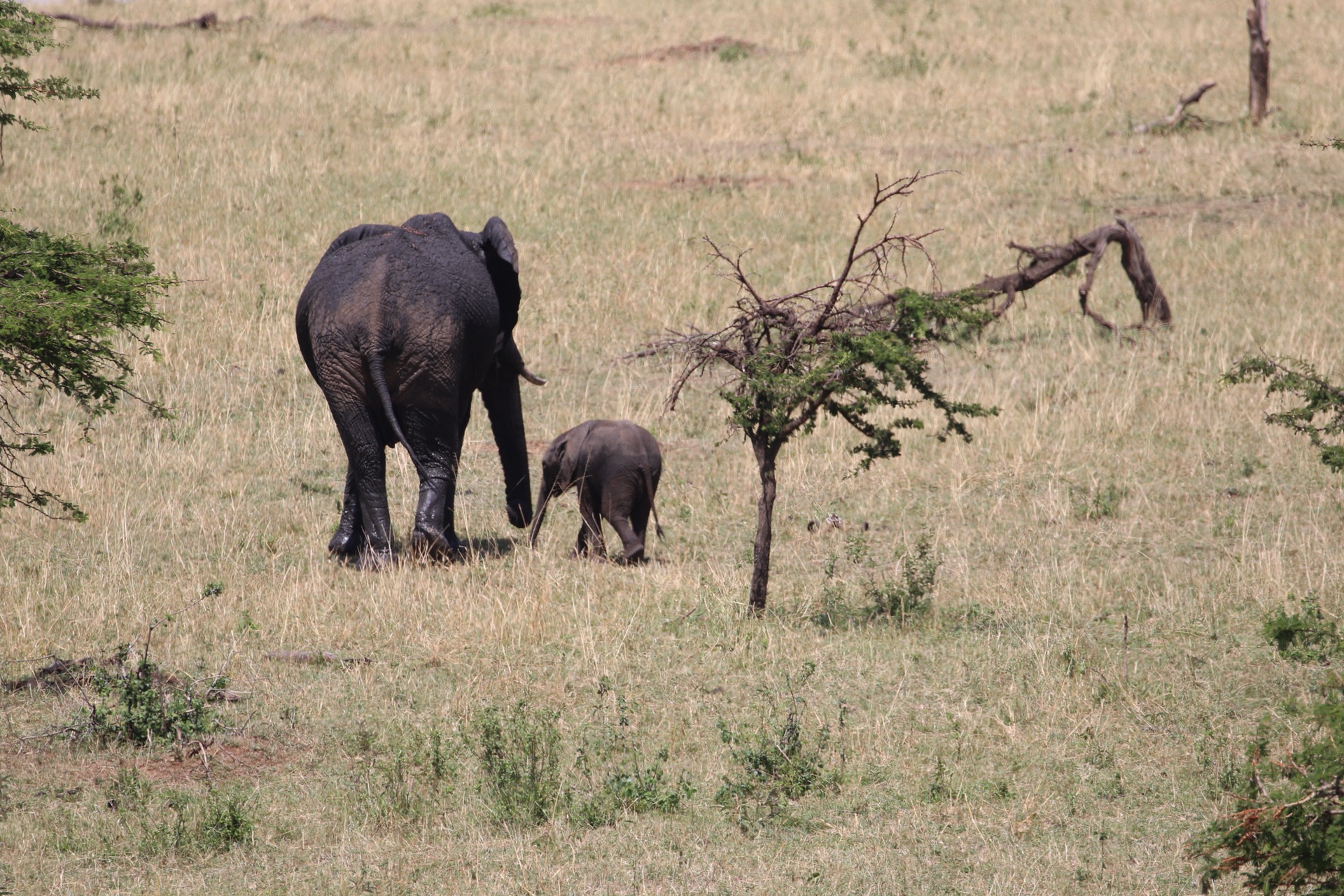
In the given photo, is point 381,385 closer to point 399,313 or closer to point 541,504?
point 399,313

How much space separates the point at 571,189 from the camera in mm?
20953

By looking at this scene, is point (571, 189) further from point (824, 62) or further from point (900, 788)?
point (900, 788)

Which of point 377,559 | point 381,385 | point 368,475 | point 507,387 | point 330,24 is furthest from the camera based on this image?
point 330,24

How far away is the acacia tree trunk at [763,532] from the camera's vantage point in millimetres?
8797

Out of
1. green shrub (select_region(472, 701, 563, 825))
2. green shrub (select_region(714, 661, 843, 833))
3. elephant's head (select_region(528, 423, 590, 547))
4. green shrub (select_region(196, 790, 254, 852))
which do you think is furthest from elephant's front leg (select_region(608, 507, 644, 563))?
green shrub (select_region(196, 790, 254, 852))

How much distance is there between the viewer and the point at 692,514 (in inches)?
461

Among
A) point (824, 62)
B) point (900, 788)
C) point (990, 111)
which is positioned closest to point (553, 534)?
point (900, 788)

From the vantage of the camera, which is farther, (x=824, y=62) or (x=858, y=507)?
(x=824, y=62)

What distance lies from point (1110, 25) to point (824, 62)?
6973 millimetres

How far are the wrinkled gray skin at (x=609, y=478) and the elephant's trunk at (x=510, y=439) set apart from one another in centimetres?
31

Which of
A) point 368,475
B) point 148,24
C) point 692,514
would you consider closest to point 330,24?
point 148,24

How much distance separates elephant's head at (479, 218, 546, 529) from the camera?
1097 centimetres

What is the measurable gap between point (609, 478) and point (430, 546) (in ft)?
4.51

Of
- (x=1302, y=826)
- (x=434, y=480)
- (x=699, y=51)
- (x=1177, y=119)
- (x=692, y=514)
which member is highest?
(x=699, y=51)
